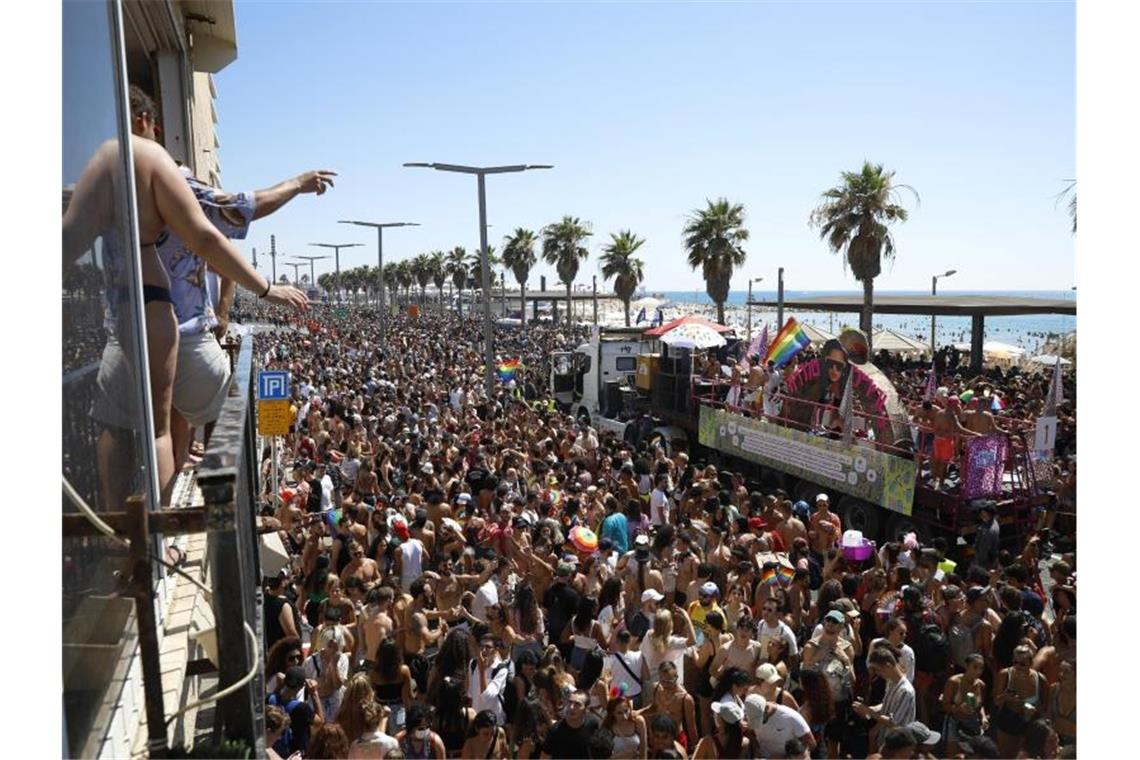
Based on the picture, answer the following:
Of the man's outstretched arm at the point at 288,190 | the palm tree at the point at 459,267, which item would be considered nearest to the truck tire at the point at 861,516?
the man's outstretched arm at the point at 288,190

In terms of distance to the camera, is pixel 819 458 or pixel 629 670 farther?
pixel 819 458

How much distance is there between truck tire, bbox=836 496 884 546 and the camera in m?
12.4

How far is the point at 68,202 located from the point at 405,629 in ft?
17.4

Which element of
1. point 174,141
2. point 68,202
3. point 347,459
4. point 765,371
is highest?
point 174,141

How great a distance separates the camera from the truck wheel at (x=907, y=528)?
38.3 ft

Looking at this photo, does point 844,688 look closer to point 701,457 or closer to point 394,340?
point 701,457

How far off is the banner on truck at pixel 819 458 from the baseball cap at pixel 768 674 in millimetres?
6763

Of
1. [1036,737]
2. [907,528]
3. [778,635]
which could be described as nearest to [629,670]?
[778,635]

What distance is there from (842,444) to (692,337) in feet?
18.7

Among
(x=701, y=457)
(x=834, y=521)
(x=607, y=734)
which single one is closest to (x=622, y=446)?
(x=701, y=457)

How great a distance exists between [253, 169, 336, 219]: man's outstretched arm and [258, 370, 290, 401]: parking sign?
319 inches

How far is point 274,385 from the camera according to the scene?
1098cm

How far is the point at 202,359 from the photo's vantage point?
3070mm

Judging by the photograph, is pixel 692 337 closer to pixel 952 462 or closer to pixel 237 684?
pixel 952 462
